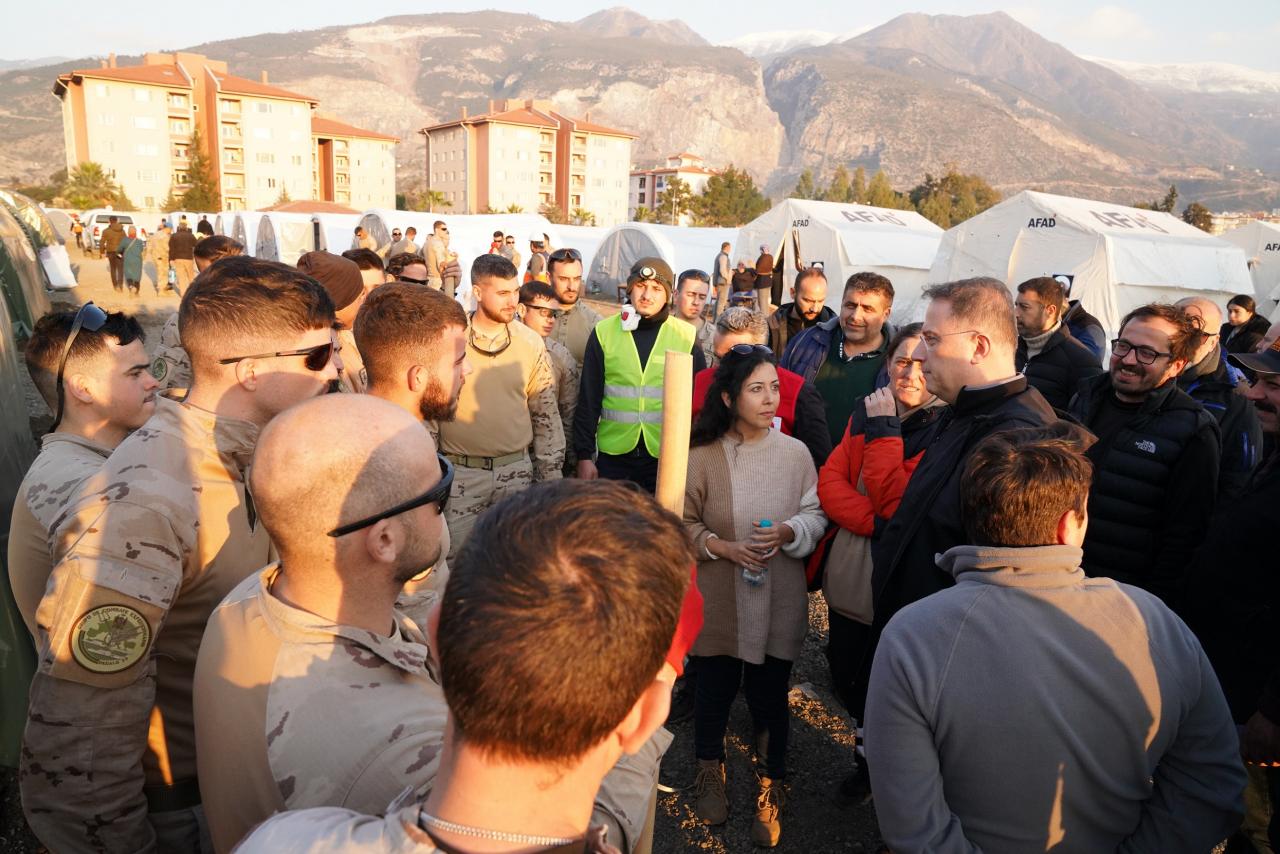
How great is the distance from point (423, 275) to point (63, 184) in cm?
8160

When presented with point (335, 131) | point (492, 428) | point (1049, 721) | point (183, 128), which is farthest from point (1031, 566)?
point (335, 131)

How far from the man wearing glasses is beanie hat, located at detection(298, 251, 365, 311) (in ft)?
13.0

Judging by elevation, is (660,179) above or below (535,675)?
above

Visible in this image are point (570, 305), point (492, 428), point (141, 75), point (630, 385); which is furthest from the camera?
point (141, 75)

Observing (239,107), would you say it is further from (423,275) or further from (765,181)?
(765,181)

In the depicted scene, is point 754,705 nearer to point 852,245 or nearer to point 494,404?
point 494,404

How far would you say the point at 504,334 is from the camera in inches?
166

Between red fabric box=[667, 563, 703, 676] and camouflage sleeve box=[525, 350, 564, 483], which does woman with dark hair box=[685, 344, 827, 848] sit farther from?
red fabric box=[667, 563, 703, 676]

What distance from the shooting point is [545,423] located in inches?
174

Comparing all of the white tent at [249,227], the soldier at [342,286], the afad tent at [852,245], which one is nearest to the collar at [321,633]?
the soldier at [342,286]

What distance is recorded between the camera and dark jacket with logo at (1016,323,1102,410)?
513 centimetres

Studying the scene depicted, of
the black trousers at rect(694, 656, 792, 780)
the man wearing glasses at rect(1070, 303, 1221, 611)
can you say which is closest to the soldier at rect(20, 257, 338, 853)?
the black trousers at rect(694, 656, 792, 780)

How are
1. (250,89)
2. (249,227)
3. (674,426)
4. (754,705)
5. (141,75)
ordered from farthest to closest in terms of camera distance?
(250,89)
(141,75)
(249,227)
(754,705)
(674,426)

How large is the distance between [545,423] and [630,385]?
59cm
